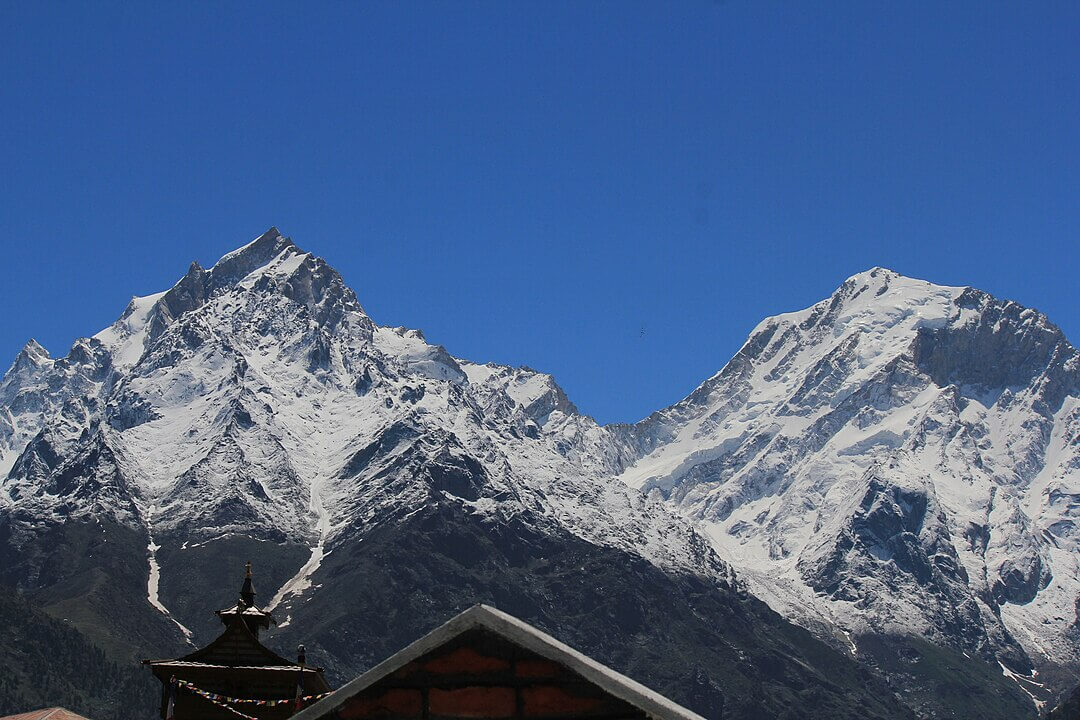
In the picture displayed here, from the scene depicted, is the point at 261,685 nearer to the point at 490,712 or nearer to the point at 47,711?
the point at 47,711

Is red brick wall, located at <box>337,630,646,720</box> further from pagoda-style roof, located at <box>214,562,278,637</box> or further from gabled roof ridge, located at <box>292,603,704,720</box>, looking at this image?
pagoda-style roof, located at <box>214,562,278,637</box>

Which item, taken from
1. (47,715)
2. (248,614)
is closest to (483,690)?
(47,715)

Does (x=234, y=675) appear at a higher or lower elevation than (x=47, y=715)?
higher

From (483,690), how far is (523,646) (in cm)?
37

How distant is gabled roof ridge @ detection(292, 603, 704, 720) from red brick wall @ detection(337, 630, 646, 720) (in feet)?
0.18

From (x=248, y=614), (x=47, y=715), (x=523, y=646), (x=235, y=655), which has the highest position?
(x=248, y=614)

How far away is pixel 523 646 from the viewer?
9602 mm

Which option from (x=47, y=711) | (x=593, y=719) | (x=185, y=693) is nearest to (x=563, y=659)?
(x=593, y=719)

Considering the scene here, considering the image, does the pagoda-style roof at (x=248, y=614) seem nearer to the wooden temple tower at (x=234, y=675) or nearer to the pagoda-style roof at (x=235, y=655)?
the wooden temple tower at (x=234, y=675)

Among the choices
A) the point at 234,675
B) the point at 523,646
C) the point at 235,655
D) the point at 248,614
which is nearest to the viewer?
the point at 523,646

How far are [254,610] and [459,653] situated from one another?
76.8 ft

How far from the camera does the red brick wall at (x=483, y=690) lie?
378 inches

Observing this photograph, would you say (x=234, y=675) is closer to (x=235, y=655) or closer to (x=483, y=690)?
(x=235, y=655)

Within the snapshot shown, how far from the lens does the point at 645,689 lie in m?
9.80
